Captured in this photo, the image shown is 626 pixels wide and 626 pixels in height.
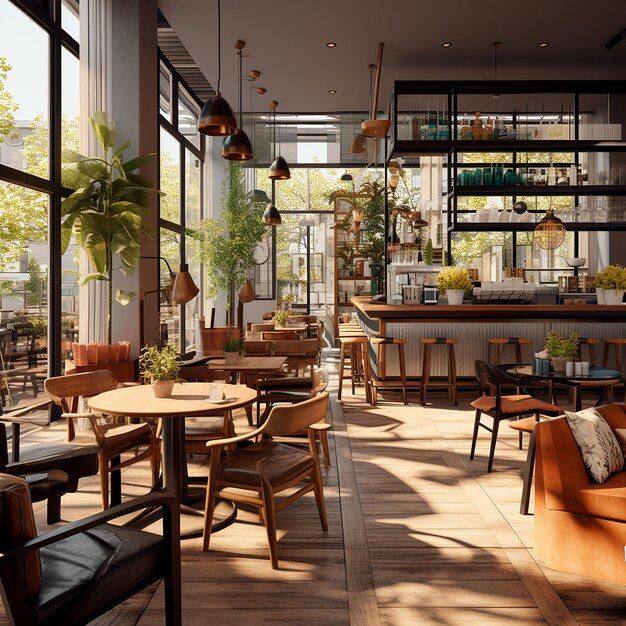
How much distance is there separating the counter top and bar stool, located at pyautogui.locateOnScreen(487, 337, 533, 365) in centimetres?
33

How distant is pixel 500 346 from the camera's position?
8055 millimetres

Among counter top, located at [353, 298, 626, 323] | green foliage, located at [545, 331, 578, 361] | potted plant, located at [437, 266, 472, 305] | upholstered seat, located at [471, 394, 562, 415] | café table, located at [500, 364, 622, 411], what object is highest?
potted plant, located at [437, 266, 472, 305]

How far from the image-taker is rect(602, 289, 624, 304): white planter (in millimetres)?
8109

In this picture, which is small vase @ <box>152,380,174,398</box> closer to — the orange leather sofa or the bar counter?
the orange leather sofa

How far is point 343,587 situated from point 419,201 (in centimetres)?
1262

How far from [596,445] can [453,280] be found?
4.98m

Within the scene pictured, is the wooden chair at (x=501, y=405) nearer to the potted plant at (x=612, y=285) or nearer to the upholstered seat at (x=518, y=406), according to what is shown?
the upholstered seat at (x=518, y=406)

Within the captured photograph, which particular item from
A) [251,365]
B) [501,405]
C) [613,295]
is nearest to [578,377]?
[501,405]

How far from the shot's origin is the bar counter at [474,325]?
807cm

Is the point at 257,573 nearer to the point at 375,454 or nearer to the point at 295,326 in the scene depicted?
the point at 375,454

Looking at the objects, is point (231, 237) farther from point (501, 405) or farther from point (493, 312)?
point (501, 405)

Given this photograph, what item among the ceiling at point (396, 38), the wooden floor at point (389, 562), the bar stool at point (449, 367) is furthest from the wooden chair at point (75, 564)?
the ceiling at point (396, 38)

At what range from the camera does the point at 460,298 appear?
8227 millimetres

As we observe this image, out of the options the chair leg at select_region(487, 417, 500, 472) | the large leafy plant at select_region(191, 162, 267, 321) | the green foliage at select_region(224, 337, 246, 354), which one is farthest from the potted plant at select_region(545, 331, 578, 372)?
the large leafy plant at select_region(191, 162, 267, 321)
